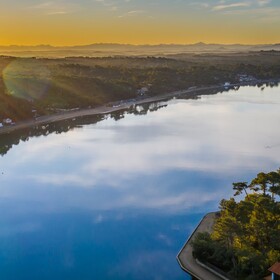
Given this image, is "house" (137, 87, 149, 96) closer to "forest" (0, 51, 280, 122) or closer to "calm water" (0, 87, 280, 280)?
"forest" (0, 51, 280, 122)

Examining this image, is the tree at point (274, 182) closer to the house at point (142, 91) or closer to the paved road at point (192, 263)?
the paved road at point (192, 263)

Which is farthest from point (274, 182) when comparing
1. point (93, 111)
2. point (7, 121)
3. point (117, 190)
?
point (93, 111)

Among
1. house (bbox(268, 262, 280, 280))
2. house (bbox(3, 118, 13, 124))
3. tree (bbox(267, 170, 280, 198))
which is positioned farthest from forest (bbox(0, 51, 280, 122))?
house (bbox(268, 262, 280, 280))

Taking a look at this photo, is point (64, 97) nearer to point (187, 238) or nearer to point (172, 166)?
point (172, 166)

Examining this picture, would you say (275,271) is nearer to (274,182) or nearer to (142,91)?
(274,182)

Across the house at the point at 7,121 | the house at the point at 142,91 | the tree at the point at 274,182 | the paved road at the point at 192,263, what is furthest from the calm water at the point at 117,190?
the house at the point at 142,91

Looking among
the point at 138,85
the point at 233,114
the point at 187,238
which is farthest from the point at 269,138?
the point at 138,85

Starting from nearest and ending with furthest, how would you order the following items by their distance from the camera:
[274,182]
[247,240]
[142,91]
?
[247,240] < [274,182] < [142,91]
